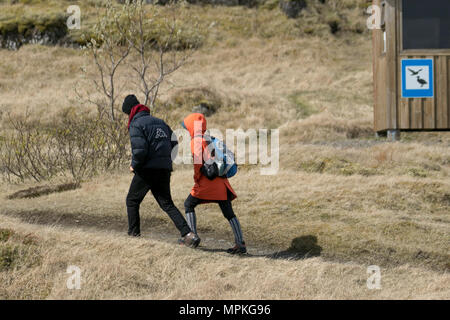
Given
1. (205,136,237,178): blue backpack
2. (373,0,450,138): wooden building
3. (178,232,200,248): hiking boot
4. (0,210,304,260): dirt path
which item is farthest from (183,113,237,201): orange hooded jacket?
(373,0,450,138): wooden building

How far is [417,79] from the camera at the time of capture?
1405 cm

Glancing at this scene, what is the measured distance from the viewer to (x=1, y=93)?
1134 inches

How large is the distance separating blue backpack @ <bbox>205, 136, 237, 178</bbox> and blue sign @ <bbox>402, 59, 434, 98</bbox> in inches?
303

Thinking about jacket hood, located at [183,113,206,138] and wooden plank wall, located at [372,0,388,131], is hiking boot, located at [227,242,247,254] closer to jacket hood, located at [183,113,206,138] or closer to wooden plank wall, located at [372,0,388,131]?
jacket hood, located at [183,113,206,138]

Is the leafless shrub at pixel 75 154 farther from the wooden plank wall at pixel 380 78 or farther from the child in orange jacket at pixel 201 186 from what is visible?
the child in orange jacket at pixel 201 186

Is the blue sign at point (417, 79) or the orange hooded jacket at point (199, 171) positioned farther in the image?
the blue sign at point (417, 79)

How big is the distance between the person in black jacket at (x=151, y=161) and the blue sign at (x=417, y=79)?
8.00m

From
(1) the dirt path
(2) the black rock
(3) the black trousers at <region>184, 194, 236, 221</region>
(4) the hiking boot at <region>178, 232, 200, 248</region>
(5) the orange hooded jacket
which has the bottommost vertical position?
(1) the dirt path

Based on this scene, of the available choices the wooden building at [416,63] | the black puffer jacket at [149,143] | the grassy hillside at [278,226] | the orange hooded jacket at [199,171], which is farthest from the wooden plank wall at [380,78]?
the black puffer jacket at [149,143]

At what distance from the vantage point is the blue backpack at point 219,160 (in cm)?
751

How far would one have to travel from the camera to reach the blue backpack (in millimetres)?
7512

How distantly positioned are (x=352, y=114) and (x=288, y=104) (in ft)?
12.0
